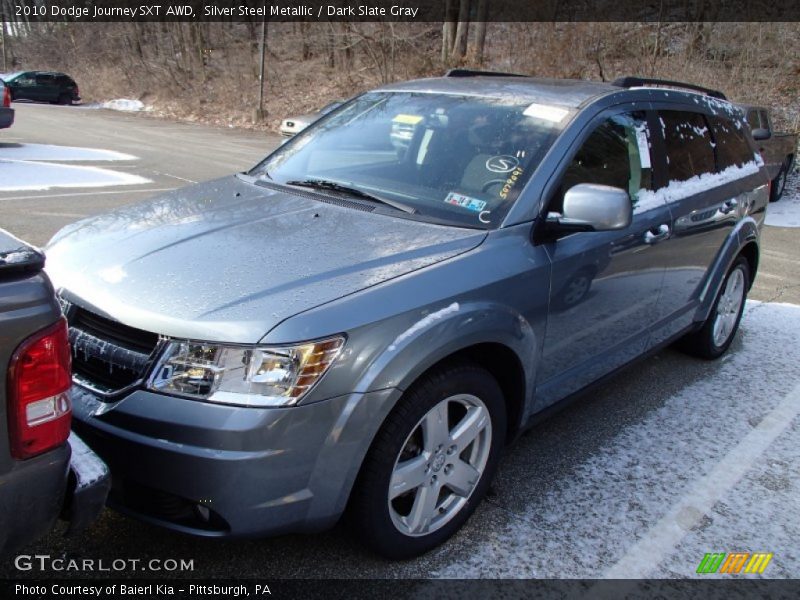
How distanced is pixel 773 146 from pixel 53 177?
38.9 ft

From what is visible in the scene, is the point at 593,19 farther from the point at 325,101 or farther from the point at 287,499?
the point at 287,499

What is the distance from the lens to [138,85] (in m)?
34.4

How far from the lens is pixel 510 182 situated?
10.1 ft

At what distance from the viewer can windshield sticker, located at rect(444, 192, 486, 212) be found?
120 inches

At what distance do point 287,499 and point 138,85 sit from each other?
119ft

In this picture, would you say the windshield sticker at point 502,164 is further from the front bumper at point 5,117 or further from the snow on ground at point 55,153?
the front bumper at point 5,117

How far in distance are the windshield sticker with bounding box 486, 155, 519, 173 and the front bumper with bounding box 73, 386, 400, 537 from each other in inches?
50.6

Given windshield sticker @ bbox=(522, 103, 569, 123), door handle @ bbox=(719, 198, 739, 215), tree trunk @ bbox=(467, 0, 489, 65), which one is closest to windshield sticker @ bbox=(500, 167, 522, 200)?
windshield sticker @ bbox=(522, 103, 569, 123)

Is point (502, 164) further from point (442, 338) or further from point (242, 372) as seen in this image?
point (242, 372)

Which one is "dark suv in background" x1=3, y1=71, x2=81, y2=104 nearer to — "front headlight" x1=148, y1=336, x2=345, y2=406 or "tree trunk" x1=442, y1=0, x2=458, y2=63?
"tree trunk" x1=442, y1=0, x2=458, y2=63

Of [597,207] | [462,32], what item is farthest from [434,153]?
[462,32]

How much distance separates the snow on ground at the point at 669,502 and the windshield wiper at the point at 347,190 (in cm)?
136

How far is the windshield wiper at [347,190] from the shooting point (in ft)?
10.3

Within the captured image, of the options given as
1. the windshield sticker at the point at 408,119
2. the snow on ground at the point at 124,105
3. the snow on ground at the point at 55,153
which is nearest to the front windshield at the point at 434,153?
the windshield sticker at the point at 408,119
